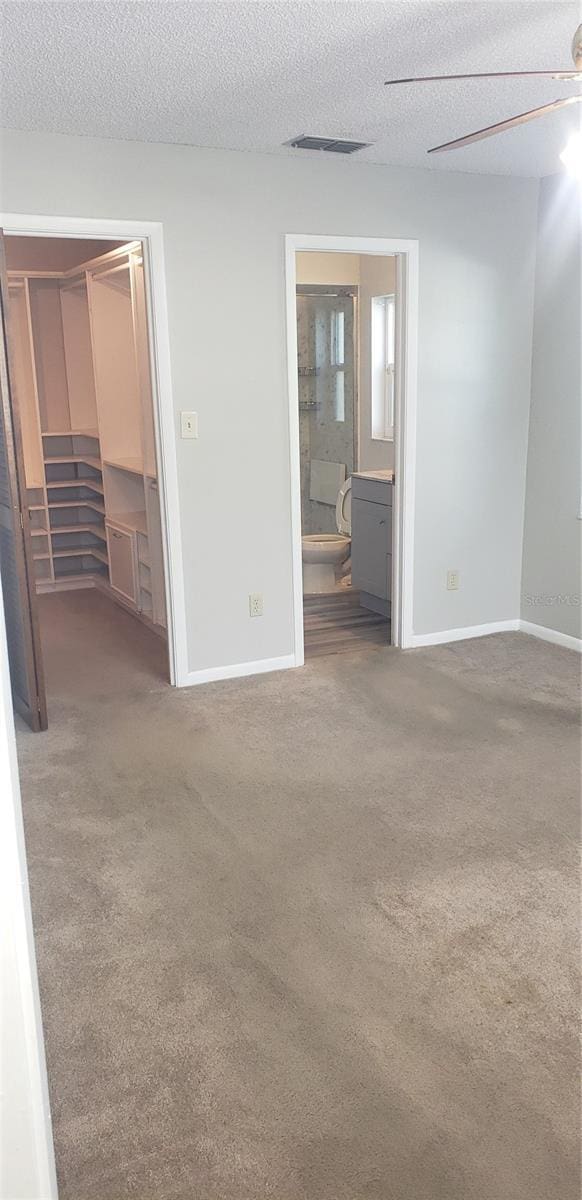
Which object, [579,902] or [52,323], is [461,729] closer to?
[579,902]

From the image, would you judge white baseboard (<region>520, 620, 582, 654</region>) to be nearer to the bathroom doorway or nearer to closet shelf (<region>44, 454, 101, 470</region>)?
the bathroom doorway

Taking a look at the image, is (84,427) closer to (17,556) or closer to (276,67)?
(17,556)

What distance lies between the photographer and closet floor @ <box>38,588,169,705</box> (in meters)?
4.48

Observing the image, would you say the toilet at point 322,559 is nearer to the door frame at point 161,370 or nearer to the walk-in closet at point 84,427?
the walk-in closet at point 84,427

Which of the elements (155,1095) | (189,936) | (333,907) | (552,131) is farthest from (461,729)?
(552,131)

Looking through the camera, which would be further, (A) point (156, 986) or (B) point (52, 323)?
(B) point (52, 323)

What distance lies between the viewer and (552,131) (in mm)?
3715

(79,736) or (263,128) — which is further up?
(263,128)

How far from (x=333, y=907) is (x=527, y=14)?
256cm

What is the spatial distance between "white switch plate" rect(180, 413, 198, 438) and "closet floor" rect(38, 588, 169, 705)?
1.23 metres

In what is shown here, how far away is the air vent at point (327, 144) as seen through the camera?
3.79 metres

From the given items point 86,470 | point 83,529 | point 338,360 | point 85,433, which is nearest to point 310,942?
point 83,529

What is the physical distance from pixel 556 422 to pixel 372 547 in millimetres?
1362

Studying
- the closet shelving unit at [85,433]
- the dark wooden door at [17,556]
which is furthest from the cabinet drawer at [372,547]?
the dark wooden door at [17,556]
